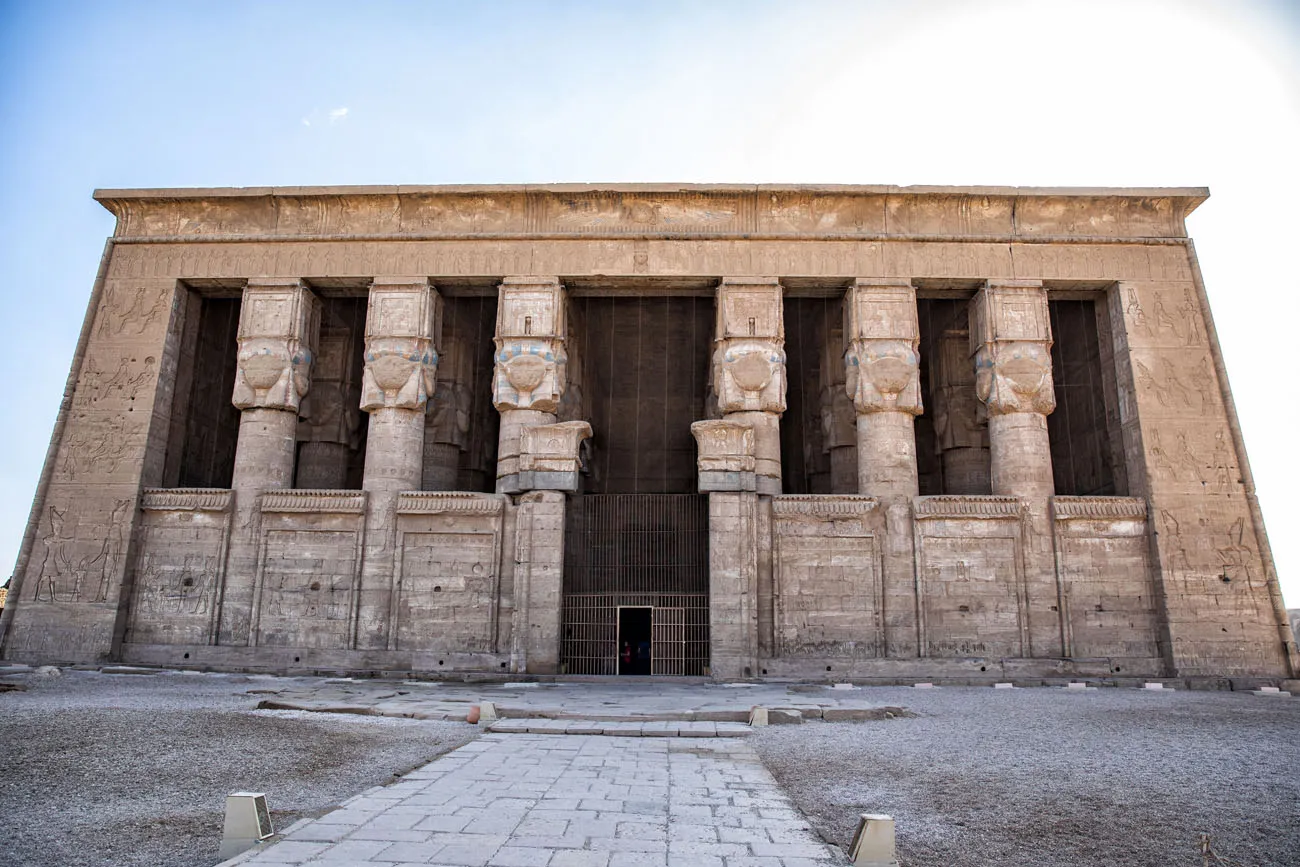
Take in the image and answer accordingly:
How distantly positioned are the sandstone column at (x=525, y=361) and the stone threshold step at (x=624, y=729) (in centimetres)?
789

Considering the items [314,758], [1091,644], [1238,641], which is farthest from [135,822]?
[1238,641]

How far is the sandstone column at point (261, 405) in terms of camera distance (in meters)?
15.5

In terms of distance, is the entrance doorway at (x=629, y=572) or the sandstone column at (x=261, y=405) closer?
the sandstone column at (x=261, y=405)

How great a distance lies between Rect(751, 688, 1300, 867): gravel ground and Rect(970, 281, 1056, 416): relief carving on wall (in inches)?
285

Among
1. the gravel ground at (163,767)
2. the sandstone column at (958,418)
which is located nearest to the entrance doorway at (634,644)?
the gravel ground at (163,767)

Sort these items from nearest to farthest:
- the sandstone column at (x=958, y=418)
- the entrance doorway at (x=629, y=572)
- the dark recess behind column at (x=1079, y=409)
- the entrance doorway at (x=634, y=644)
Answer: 1. the entrance doorway at (x=629, y=572)
2. the entrance doorway at (x=634, y=644)
3. the dark recess behind column at (x=1079, y=409)
4. the sandstone column at (x=958, y=418)

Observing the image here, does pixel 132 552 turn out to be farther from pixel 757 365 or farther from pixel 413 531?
pixel 757 365

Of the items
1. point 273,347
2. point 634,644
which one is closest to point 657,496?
point 634,644

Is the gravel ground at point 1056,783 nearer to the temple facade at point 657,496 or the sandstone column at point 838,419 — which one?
the temple facade at point 657,496

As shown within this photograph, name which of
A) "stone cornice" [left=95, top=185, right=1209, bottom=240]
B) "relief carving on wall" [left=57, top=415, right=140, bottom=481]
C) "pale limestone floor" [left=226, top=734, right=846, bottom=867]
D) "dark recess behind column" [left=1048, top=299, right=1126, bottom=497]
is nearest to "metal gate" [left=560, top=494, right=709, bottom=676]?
"stone cornice" [left=95, top=185, right=1209, bottom=240]

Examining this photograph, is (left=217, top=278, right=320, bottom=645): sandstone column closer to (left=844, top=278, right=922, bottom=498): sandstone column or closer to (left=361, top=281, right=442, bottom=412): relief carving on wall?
(left=361, top=281, right=442, bottom=412): relief carving on wall

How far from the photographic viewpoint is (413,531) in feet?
51.2

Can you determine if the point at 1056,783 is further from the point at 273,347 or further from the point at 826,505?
the point at 273,347

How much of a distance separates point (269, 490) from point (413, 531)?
118 inches
